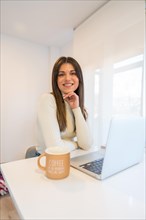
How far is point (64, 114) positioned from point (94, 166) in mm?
468

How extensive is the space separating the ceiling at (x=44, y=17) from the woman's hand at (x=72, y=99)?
127 centimetres

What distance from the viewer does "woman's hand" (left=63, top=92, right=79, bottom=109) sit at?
1040 mm

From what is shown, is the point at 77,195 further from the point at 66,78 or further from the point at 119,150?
the point at 66,78

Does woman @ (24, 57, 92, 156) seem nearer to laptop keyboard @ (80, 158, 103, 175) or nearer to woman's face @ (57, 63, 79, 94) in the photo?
woman's face @ (57, 63, 79, 94)

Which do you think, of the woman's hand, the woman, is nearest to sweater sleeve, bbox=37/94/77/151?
the woman

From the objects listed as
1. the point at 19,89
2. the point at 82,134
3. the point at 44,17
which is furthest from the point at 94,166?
the point at 19,89

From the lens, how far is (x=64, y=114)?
41.2 inches

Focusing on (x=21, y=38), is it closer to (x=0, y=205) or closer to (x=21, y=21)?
(x=21, y=21)

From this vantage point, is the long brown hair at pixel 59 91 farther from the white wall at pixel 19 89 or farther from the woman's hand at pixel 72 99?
the white wall at pixel 19 89

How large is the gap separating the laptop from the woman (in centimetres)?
23

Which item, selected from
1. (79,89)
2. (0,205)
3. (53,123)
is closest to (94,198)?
(53,123)

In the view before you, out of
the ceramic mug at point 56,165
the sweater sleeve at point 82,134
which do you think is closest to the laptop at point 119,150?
the ceramic mug at point 56,165

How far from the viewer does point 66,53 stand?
288cm

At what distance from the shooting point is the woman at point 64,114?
910 mm
